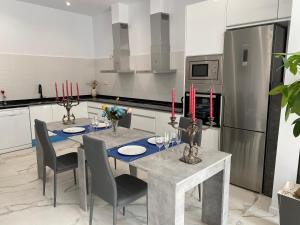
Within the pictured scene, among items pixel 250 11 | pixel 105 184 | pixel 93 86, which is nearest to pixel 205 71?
pixel 250 11

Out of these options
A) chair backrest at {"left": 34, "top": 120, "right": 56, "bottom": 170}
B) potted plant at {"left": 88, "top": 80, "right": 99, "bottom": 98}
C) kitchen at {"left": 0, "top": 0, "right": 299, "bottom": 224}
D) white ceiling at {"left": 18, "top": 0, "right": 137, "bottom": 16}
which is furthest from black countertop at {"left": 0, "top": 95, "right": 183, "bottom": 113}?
white ceiling at {"left": 18, "top": 0, "right": 137, "bottom": 16}

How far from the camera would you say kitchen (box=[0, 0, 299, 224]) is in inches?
92.9

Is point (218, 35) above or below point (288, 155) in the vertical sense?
above

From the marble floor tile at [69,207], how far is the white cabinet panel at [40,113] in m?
1.36

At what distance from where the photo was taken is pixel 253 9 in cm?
250

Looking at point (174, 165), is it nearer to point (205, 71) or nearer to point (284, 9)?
point (205, 71)

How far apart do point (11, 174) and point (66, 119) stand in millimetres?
1127

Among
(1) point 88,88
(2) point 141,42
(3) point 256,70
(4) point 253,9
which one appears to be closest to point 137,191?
A: (3) point 256,70

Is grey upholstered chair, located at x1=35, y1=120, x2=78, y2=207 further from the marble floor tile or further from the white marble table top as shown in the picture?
the white marble table top

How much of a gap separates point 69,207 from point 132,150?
3.61 feet

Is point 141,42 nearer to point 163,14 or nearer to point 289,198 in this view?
point 163,14

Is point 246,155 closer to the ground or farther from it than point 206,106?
closer to the ground

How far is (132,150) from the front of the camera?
2018 mm

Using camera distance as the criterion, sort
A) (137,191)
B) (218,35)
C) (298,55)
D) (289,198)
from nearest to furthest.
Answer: (298,55) → (289,198) → (137,191) → (218,35)
